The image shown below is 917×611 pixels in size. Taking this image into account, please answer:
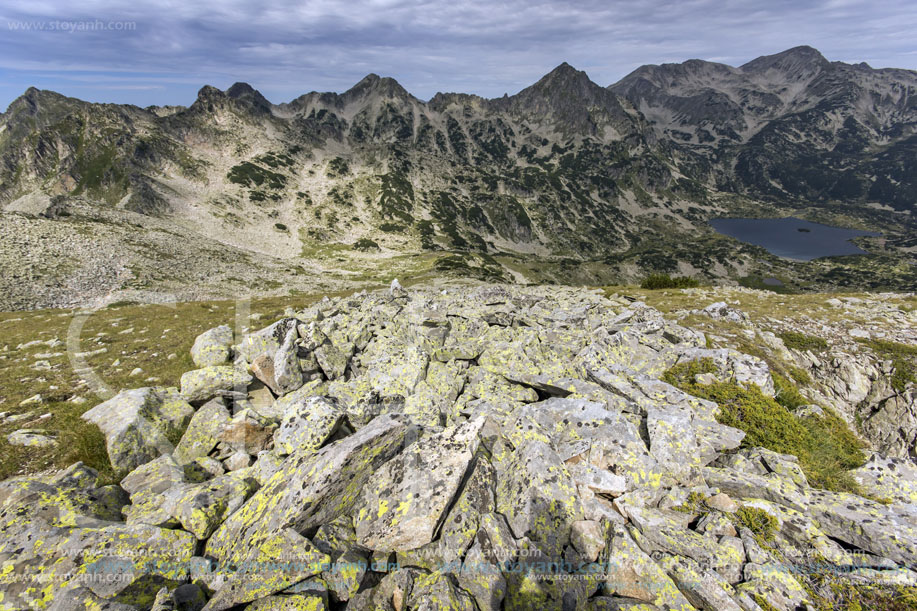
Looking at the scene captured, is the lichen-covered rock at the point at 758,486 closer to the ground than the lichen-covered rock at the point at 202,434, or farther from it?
closer to the ground

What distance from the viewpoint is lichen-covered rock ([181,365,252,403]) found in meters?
12.4

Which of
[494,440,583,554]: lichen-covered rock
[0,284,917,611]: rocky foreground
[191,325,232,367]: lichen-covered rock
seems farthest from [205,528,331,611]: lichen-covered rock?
[191,325,232,367]: lichen-covered rock

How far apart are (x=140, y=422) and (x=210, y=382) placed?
97.9 inches

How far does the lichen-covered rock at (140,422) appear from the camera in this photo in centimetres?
977

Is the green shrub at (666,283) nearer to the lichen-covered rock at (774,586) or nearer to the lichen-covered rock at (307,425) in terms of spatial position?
the lichen-covered rock at (774,586)

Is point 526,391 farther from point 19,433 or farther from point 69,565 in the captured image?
point 19,433

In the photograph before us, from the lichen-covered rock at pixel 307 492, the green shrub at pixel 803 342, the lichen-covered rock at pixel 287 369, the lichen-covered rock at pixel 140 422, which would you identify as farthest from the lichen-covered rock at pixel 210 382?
the green shrub at pixel 803 342

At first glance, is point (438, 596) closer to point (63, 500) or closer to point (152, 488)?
point (152, 488)

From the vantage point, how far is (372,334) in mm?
16984

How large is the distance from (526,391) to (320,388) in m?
7.76

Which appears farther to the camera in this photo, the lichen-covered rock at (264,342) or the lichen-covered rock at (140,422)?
the lichen-covered rock at (264,342)

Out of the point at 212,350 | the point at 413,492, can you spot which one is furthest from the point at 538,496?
the point at 212,350

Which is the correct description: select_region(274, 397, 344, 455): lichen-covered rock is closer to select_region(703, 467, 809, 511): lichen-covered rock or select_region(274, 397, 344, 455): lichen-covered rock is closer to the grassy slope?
the grassy slope

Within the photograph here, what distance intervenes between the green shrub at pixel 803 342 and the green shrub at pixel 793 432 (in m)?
11.9
